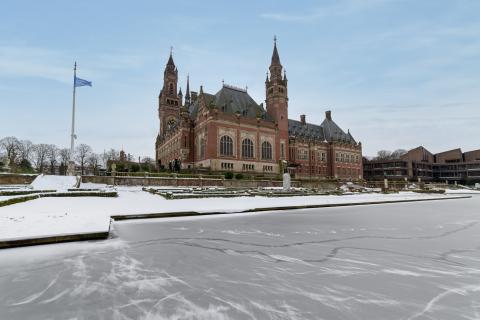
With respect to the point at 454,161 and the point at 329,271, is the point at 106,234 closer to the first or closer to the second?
the point at 329,271

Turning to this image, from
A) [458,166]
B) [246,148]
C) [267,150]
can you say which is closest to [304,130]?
[267,150]

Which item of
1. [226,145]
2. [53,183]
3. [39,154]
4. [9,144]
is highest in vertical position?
[9,144]

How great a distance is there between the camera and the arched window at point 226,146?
54.8m

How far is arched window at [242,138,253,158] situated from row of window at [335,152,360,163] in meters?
38.4

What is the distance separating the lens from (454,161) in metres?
117

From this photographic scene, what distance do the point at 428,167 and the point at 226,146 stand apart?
10542cm

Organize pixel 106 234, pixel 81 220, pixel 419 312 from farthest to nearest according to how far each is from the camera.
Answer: pixel 81 220, pixel 106 234, pixel 419 312

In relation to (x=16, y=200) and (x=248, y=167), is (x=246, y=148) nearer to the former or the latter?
(x=248, y=167)

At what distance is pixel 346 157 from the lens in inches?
3450

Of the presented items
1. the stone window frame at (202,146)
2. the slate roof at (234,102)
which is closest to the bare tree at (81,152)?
the slate roof at (234,102)

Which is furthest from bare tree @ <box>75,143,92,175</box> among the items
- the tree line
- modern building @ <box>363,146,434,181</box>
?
modern building @ <box>363,146,434,181</box>

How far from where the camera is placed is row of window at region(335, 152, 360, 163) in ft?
281

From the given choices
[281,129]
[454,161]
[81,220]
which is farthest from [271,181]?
[454,161]

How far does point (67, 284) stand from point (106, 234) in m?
3.69
